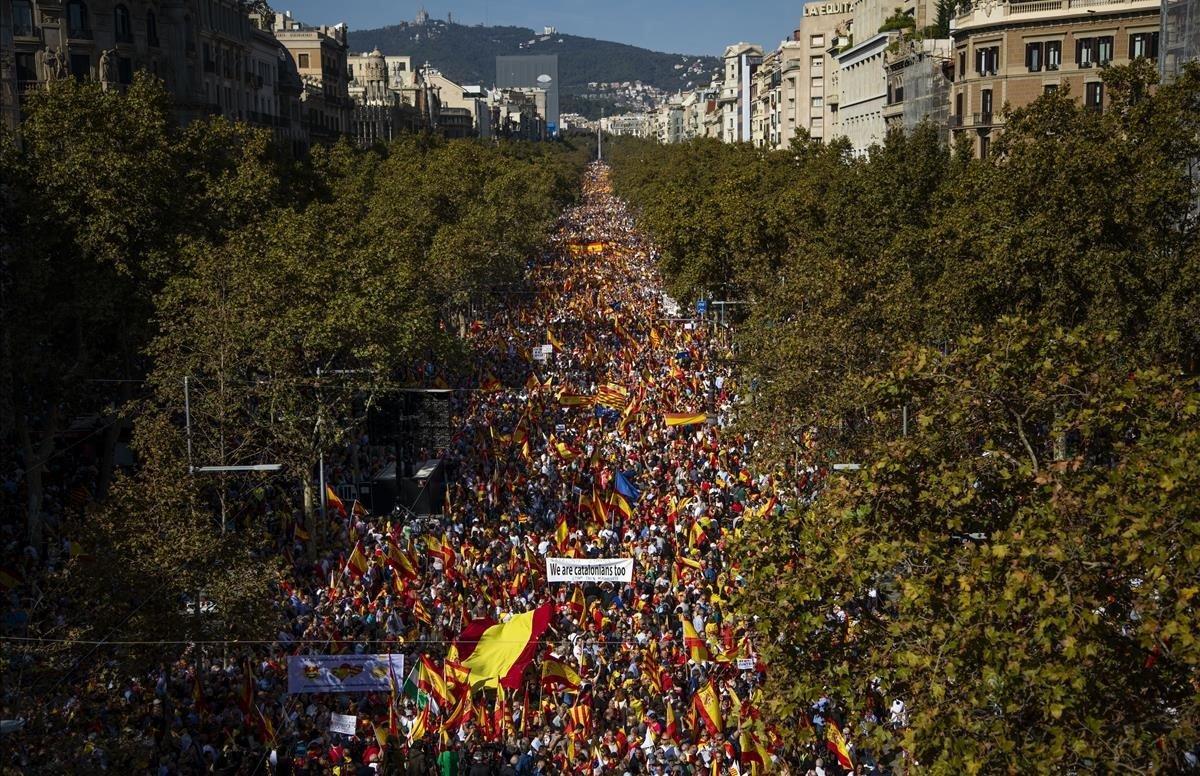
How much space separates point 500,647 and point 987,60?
48.1 meters

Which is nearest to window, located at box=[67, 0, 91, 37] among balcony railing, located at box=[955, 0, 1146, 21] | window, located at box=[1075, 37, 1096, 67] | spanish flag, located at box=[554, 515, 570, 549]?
balcony railing, located at box=[955, 0, 1146, 21]

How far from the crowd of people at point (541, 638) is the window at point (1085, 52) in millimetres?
26692

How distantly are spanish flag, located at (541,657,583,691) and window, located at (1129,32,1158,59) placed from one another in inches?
1757

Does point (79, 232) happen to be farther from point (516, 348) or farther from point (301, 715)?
point (516, 348)

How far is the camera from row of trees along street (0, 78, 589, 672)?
69.7 feet

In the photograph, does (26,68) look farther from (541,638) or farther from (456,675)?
(456,675)

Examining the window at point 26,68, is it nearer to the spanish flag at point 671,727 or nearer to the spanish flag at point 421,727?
the spanish flag at point 421,727

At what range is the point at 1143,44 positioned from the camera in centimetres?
5600

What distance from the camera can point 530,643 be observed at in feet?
71.5

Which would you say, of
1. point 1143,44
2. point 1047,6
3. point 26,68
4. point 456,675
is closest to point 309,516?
point 456,675

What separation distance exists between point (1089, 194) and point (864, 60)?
6977 cm

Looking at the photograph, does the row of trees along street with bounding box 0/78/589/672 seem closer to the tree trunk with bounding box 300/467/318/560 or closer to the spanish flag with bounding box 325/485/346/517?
the tree trunk with bounding box 300/467/318/560

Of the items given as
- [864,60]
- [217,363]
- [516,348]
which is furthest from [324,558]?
[864,60]

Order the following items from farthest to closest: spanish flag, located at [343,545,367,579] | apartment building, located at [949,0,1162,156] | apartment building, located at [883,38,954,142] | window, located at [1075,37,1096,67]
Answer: apartment building, located at [883,38,954,142] → window, located at [1075,37,1096,67] → apartment building, located at [949,0,1162,156] → spanish flag, located at [343,545,367,579]
